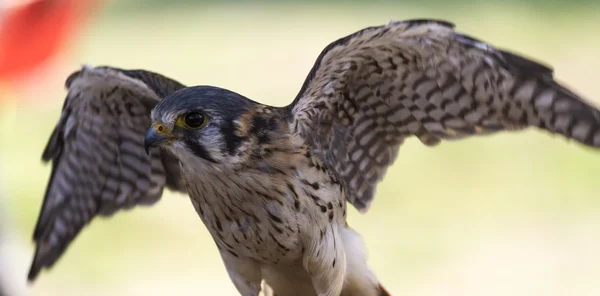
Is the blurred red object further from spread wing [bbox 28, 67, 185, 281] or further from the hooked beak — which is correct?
the hooked beak

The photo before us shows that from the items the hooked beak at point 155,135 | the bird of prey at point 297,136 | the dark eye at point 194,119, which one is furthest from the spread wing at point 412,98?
the hooked beak at point 155,135

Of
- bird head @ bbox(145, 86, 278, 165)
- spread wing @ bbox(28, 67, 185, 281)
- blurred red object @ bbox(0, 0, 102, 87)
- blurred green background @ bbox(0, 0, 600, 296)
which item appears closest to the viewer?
bird head @ bbox(145, 86, 278, 165)

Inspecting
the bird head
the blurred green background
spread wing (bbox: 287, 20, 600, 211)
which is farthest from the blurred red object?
the bird head

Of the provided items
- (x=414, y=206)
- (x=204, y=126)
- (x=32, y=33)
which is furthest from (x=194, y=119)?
(x=414, y=206)

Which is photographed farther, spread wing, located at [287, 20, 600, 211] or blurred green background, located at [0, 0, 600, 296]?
blurred green background, located at [0, 0, 600, 296]

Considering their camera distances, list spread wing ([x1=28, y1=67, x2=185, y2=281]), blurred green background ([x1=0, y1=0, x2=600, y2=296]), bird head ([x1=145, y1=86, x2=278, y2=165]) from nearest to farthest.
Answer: bird head ([x1=145, y1=86, x2=278, y2=165]) < spread wing ([x1=28, y1=67, x2=185, y2=281]) < blurred green background ([x1=0, y1=0, x2=600, y2=296])

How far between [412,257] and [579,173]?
8.69 feet

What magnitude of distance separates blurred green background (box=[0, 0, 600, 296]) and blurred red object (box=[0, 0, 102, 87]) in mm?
408

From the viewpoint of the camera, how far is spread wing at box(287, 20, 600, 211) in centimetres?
345

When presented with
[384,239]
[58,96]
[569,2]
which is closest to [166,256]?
[384,239]

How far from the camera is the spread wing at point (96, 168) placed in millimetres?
4258

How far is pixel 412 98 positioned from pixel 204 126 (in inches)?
38.0

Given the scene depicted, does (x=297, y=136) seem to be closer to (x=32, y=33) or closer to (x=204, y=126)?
(x=204, y=126)

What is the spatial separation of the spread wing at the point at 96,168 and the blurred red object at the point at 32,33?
3.14m
